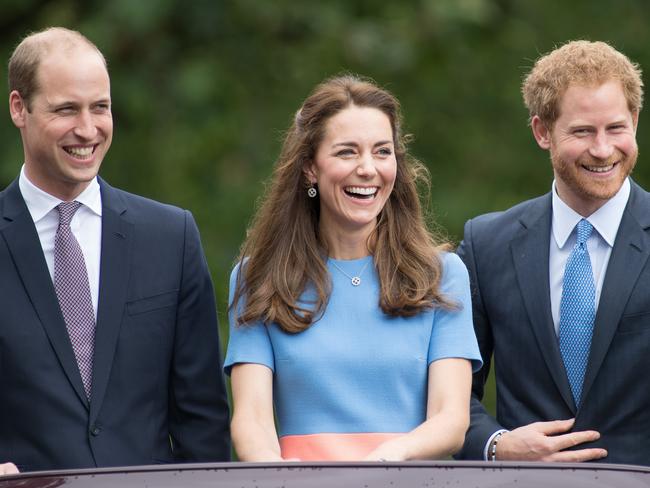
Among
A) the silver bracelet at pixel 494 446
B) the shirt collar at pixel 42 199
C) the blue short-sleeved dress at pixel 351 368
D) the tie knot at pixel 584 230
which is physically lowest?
the silver bracelet at pixel 494 446

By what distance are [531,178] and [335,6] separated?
5.54 feet

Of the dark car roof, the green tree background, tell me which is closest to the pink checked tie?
the dark car roof

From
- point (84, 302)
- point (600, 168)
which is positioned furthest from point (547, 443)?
point (84, 302)

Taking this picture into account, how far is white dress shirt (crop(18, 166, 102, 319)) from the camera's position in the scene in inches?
200

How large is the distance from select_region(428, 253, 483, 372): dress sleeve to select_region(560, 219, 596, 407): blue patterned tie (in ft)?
1.07

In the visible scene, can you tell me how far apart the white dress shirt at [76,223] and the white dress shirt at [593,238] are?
52.9 inches

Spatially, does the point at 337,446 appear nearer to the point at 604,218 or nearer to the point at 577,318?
the point at 577,318

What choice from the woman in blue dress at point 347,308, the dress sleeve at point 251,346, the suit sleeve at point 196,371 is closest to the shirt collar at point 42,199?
the suit sleeve at point 196,371

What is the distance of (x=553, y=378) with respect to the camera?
5.17 metres

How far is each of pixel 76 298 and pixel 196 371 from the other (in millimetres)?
440

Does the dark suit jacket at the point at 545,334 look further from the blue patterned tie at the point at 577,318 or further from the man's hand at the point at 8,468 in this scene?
the man's hand at the point at 8,468

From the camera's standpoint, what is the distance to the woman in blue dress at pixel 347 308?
4848 mm

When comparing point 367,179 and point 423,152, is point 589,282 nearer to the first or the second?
point 367,179

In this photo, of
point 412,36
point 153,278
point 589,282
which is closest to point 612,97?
point 589,282
